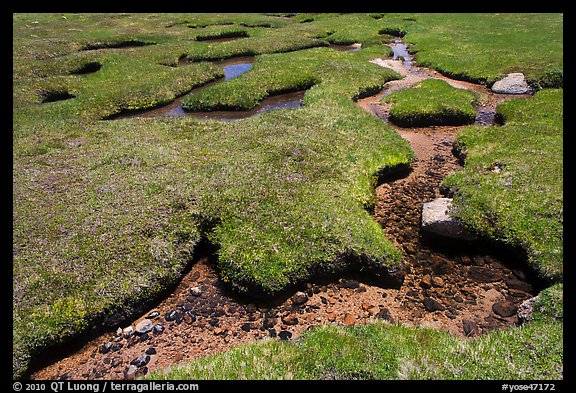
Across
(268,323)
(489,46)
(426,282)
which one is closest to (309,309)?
(268,323)

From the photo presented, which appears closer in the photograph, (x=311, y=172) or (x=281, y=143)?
(x=311, y=172)

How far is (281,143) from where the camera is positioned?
18719mm

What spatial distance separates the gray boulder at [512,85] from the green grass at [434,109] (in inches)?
146

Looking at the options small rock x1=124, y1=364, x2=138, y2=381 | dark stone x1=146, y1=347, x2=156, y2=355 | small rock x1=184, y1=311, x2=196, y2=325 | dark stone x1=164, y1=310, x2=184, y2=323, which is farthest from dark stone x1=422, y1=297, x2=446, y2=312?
small rock x1=124, y1=364, x2=138, y2=381

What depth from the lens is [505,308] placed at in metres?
10.8

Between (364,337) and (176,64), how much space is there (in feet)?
122

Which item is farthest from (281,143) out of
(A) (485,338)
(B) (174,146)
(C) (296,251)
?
(A) (485,338)

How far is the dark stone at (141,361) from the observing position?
9648 millimetres

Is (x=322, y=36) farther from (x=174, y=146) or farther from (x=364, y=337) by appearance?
(x=364, y=337)

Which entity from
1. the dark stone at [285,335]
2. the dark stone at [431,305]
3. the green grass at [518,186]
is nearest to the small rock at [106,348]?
the dark stone at [285,335]

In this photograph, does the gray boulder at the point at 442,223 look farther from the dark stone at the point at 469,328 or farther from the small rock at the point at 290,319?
the small rock at the point at 290,319

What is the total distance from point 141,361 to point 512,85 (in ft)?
100

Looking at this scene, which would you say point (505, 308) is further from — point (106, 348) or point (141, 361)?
point (106, 348)

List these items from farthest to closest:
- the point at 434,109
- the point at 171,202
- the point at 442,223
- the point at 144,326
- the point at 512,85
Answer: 1. the point at 512,85
2. the point at 434,109
3. the point at 171,202
4. the point at 442,223
5. the point at 144,326
